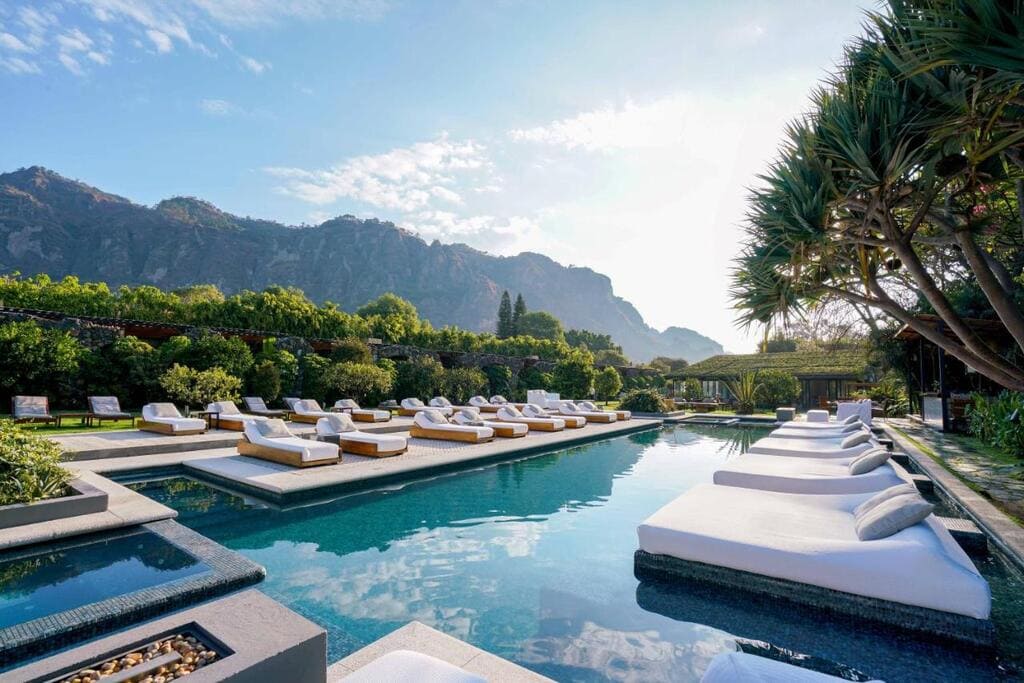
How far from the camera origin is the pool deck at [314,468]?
6.30 meters

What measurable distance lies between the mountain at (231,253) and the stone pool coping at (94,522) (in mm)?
78864

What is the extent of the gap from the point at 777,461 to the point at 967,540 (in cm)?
258

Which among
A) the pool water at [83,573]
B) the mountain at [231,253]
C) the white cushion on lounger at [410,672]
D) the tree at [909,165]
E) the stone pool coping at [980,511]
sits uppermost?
the mountain at [231,253]

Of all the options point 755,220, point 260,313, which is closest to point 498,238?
point 260,313

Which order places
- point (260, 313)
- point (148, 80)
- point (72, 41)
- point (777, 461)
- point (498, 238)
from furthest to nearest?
point (498, 238) < point (260, 313) < point (148, 80) < point (72, 41) < point (777, 461)

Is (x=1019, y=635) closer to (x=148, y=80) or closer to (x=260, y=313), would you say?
(x=148, y=80)

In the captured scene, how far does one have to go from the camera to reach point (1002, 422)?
334 inches

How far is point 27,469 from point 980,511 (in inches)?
347

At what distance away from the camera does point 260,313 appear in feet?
98.6

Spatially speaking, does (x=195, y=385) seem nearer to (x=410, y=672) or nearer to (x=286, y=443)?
(x=286, y=443)

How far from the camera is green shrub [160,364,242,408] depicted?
42.3 ft

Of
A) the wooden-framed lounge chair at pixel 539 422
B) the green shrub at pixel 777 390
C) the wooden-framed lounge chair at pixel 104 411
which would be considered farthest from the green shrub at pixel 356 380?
the green shrub at pixel 777 390

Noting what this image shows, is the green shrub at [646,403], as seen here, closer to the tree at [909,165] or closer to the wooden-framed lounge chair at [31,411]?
the tree at [909,165]

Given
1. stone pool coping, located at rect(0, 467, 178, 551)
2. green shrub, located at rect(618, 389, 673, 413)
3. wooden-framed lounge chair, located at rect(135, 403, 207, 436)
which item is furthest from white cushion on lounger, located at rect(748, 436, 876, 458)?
wooden-framed lounge chair, located at rect(135, 403, 207, 436)
